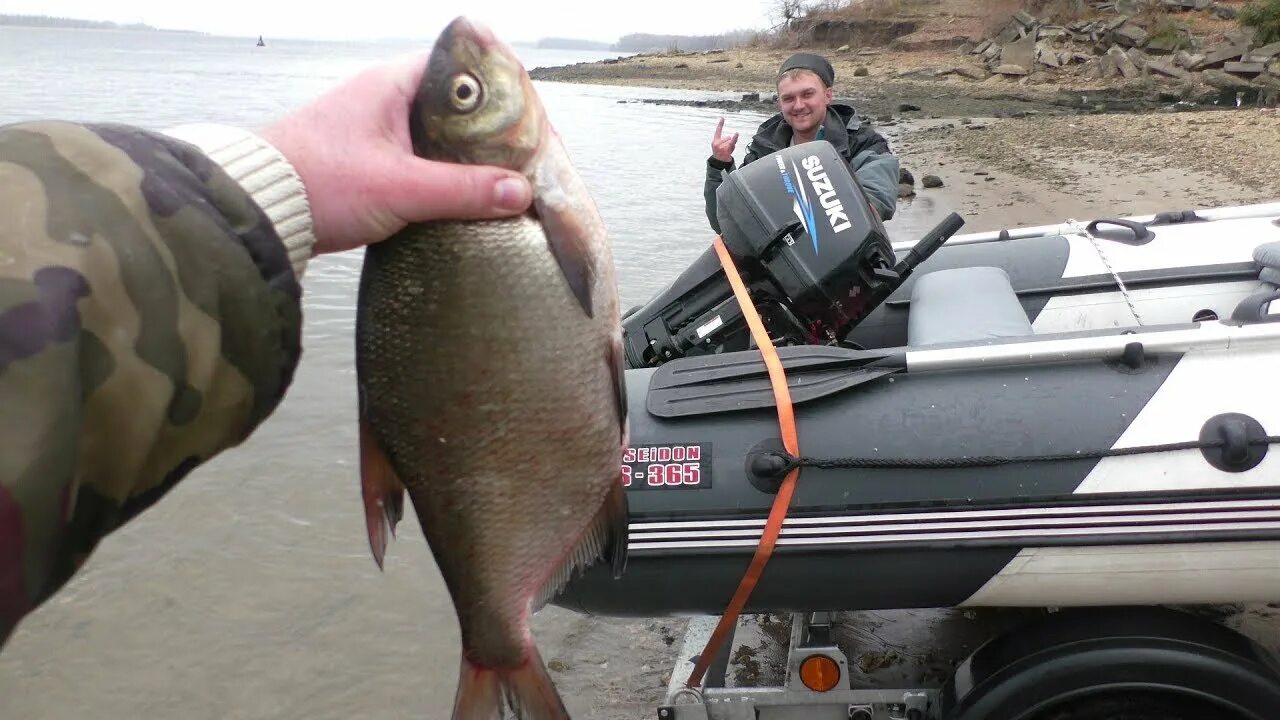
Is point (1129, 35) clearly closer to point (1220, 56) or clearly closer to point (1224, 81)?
point (1220, 56)

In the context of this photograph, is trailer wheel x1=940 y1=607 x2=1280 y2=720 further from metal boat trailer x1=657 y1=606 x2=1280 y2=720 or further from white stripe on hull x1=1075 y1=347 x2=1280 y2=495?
white stripe on hull x1=1075 y1=347 x2=1280 y2=495

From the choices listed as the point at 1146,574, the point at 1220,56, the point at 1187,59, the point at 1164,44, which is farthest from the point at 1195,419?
the point at 1164,44

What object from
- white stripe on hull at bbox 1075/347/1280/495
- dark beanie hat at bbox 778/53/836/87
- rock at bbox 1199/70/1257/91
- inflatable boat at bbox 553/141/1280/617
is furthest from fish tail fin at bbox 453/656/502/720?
rock at bbox 1199/70/1257/91

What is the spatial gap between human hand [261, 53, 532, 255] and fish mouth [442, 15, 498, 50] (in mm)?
179

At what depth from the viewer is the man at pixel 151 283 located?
39.7 inches

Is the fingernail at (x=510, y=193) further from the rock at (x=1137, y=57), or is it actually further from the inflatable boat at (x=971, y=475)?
the rock at (x=1137, y=57)

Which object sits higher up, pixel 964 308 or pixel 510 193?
pixel 510 193

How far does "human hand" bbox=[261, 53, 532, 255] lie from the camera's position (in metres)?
1.50

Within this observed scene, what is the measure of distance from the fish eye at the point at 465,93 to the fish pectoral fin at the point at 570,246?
0.18 meters

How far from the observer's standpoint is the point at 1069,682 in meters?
2.67

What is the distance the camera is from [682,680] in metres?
3.37

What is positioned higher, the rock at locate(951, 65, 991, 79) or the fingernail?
the fingernail

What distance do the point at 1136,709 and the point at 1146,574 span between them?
371 mm

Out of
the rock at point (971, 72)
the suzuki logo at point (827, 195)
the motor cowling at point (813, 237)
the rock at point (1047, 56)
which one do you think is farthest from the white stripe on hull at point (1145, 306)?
the rock at point (971, 72)
